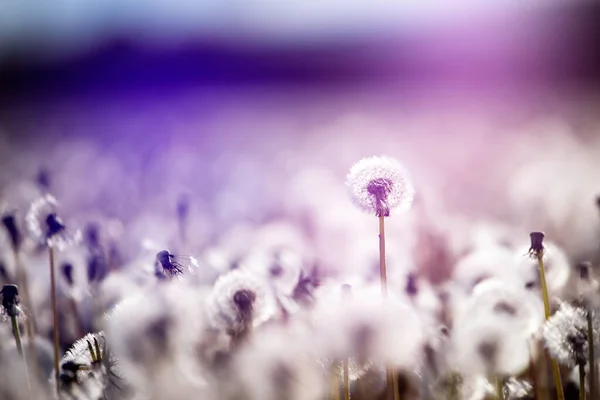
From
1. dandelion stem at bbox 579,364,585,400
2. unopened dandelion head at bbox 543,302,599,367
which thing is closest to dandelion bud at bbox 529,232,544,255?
unopened dandelion head at bbox 543,302,599,367

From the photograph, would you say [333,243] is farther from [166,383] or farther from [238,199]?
[166,383]

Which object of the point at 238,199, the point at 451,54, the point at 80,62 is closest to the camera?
the point at 238,199

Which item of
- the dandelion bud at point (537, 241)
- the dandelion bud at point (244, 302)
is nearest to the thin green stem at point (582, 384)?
the dandelion bud at point (537, 241)

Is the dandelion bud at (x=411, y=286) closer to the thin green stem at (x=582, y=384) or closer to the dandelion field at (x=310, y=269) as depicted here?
the dandelion field at (x=310, y=269)

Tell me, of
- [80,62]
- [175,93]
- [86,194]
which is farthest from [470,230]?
[80,62]

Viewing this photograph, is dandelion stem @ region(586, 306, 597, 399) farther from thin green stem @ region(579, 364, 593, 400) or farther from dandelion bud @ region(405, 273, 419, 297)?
dandelion bud @ region(405, 273, 419, 297)

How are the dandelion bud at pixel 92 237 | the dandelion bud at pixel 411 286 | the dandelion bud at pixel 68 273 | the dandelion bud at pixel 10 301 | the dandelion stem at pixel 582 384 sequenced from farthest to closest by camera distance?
the dandelion bud at pixel 92 237, the dandelion bud at pixel 68 273, the dandelion bud at pixel 411 286, the dandelion bud at pixel 10 301, the dandelion stem at pixel 582 384
